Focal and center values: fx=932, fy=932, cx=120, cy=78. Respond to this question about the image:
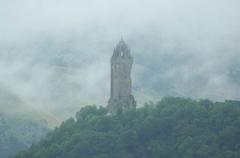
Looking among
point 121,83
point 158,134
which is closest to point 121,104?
point 121,83

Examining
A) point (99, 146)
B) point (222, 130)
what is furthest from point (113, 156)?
point (222, 130)

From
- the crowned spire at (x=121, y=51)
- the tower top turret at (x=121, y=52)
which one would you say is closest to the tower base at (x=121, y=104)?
the tower top turret at (x=121, y=52)

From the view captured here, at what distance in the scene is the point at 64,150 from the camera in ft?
494

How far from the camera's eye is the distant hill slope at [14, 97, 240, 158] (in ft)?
471

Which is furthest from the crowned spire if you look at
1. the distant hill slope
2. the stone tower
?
the distant hill slope

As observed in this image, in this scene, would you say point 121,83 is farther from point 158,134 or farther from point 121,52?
point 158,134

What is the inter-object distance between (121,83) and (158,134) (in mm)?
16074

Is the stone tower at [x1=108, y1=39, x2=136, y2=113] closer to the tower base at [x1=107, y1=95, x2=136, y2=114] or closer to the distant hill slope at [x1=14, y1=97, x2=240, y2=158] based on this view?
the tower base at [x1=107, y1=95, x2=136, y2=114]

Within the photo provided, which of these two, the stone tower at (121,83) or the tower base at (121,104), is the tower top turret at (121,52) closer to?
the stone tower at (121,83)

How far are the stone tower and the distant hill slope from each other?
11.7 feet

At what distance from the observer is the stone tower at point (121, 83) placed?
161 meters

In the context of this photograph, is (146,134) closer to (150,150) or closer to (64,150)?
(150,150)

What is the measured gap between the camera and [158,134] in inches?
5920

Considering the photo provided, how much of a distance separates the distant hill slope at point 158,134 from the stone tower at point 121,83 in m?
3.58
